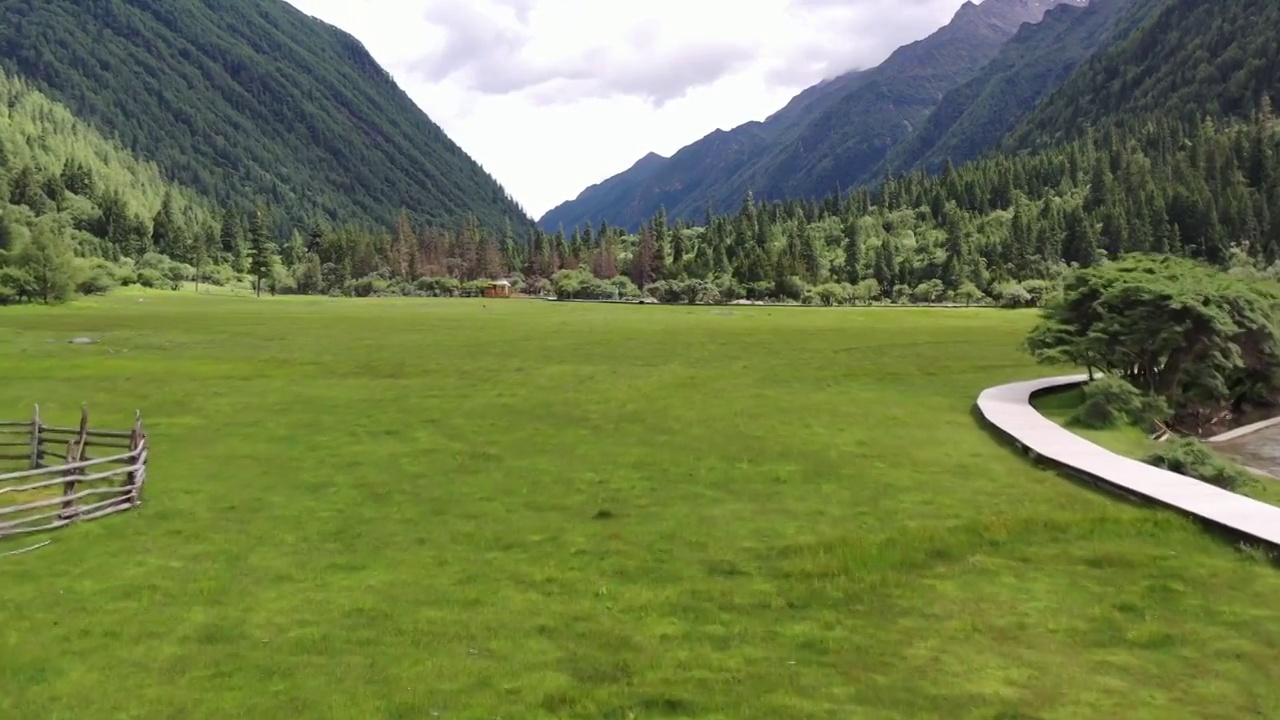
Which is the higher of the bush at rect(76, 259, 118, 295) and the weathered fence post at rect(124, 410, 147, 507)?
the bush at rect(76, 259, 118, 295)

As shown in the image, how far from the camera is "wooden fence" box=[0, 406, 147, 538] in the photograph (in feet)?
72.3

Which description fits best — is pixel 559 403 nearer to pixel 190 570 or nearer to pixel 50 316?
pixel 190 570

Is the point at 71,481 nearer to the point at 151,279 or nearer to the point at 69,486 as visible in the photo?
the point at 69,486

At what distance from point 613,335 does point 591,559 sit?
61942mm

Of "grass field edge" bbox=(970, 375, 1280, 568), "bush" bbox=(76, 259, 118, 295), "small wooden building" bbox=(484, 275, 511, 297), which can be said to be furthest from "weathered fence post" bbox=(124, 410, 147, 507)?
"small wooden building" bbox=(484, 275, 511, 297)

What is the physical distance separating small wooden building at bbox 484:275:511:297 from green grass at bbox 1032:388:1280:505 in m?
163

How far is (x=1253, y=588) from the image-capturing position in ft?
52.6

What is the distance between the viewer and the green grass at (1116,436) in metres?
27.2

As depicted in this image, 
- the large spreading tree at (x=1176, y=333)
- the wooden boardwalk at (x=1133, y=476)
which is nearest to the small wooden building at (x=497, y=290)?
the large spreading tree at (x=1176, y=333)

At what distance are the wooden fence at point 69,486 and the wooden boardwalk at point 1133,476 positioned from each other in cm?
2826

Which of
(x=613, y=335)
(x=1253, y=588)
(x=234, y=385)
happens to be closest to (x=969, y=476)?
(x=1253, y=588)

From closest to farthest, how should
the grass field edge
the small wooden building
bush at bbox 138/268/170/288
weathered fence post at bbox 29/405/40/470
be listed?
1. the grass field edge
2. weathered fence post at bbox 29/405/40/470
3. bush at bbox 138/268/170/288
4. the small wooden building

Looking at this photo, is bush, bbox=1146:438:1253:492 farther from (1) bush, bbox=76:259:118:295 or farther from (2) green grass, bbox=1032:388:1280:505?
(1) bush, bbox=76:259:118:295

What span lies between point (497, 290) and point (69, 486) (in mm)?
174477
